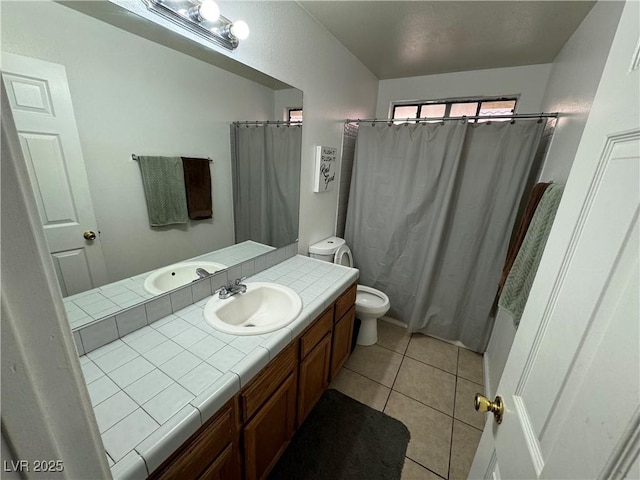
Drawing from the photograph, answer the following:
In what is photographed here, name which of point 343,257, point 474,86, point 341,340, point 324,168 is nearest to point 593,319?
point 341,340

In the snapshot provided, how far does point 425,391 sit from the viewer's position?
1855mm

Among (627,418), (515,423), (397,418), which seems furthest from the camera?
(397,418)

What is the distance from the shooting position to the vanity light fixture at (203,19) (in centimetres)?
99

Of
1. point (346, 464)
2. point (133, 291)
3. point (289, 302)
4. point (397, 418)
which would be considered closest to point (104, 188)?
point (133, 291)

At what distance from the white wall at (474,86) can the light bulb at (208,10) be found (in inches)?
84.5

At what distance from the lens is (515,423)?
624 millimetres

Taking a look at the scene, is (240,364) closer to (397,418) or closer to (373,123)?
(397,418)

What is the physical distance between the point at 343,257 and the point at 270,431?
1519 mm

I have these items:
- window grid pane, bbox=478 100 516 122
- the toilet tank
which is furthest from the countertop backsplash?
window grid pane, bbox=478 100 516 122

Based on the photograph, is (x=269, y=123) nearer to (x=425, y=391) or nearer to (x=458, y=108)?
(x=458, y=108)

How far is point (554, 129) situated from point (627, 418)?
6.65ft

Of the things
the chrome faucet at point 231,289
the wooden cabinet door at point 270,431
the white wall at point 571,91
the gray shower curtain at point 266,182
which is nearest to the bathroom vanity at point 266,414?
the wooden cabinet door at point 270,431

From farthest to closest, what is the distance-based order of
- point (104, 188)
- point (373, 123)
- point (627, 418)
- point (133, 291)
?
point (373, 123), point (133, 291), point (104, 188), point (627, 418)

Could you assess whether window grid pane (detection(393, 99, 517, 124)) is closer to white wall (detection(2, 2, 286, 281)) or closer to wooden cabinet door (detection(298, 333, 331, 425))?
white wall (detection(2, 2, 286, 281))
